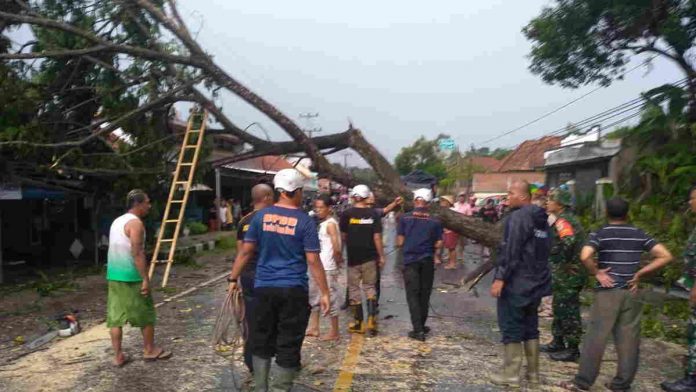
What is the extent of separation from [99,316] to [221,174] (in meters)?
15.3

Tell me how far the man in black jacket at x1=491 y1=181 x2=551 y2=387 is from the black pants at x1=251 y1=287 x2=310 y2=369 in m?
1.83

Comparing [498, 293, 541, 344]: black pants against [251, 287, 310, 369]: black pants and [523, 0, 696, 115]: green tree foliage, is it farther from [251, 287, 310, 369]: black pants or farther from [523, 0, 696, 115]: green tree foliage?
[523, 0, 696, 115]: green tree foliage

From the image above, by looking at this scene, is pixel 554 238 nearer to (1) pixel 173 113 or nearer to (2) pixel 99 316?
(2) pixel 99 316

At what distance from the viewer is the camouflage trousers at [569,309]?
20.4 ft

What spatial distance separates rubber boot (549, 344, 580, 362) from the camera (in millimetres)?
6258

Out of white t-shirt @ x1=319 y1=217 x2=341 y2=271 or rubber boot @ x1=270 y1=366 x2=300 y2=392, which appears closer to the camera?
rubber boot @ x1=270 y1=366 x2=300 y2=392

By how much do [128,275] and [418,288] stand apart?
321 cm

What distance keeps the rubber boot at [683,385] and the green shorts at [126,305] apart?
4.89 metres

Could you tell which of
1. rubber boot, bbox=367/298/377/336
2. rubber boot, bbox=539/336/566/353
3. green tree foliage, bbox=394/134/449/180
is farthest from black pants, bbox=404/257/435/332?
green tree foliage, bbox=394/134/449/180

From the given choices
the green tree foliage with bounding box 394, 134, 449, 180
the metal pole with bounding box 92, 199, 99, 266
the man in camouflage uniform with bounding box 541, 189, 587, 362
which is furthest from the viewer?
the green tree foliage with bounding box 394, 134, 449, 180

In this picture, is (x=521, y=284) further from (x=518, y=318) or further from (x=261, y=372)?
(x=261, y=372)

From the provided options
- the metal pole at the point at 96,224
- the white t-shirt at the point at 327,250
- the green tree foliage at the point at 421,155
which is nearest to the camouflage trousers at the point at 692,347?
the white t-shirt at the point at 327,250

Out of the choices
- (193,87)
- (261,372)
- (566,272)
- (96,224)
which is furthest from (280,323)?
(96,224)

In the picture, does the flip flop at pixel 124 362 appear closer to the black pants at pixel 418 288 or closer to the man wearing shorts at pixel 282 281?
the man wearing shorts at pixel 282 281
